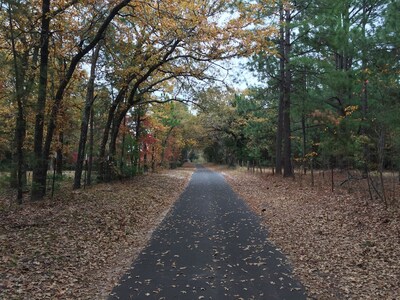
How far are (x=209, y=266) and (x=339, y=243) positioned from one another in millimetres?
3183

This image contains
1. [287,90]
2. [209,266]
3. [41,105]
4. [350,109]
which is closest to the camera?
[209,266]

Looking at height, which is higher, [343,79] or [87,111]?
[343,79]

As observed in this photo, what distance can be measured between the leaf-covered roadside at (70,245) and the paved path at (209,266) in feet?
1.44

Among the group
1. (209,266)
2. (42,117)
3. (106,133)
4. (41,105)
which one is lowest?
(209,266)

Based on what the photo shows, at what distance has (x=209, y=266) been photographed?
263 inches

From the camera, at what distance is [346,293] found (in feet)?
17.6

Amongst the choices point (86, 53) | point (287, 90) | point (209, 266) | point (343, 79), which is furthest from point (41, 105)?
point (287, 90)

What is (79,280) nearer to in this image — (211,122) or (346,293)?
(346,293)

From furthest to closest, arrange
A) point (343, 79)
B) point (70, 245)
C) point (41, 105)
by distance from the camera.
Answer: point (343, 79) → point (41, 105) → point (70, 245)

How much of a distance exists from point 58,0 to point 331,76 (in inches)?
408

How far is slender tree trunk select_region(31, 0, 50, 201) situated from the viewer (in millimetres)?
10648

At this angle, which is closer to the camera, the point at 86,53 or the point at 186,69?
the point at 86,53

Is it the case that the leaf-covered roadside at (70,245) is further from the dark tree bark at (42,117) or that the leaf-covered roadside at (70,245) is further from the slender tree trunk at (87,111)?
the slender tree trunk at (87,111)

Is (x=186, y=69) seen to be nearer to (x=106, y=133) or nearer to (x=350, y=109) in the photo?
(x=106, y=133)
